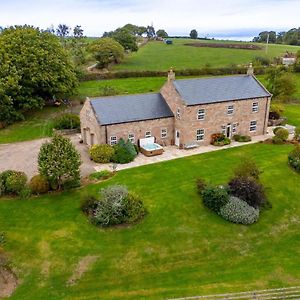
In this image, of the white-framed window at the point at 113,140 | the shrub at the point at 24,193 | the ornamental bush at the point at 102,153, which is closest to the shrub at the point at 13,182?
the shrub at the point at 24,193

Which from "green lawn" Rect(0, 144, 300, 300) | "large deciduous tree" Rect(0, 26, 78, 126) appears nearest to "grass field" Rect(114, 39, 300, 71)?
"large deciduous tree" Rect(0, 26, 78, 126)

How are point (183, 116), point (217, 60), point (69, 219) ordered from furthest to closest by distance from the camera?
1. point (217, 60)
2. point (183, 116)
3. point (69, 219)

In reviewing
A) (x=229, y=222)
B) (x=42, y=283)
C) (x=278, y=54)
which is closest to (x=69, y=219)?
(x=42, y=283)

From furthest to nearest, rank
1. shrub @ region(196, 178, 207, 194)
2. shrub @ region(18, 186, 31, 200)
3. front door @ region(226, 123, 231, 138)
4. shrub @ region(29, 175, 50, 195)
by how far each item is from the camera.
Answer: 1. front door @ region(226, 123, 231, 138)
2. shrub @ region(196, 178, 207, 194)
3. shrub @ region(29, 175, 50, 195)
4. shrub @ region(18, 186, 31, 200)

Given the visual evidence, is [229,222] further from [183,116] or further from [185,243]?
[183,116]

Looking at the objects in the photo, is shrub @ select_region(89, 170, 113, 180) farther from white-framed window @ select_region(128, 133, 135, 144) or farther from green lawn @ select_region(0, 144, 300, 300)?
white-framed window @ select_region(128, 133, 135, 144)
